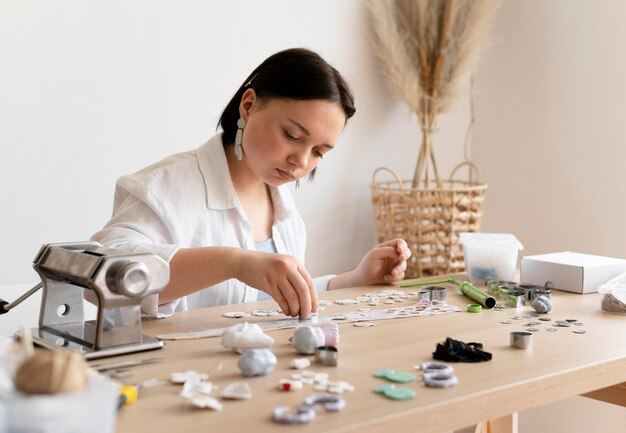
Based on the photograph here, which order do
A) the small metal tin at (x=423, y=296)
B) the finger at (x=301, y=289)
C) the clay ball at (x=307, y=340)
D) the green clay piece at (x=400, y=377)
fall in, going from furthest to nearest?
the small metal tin at (x=423, y=296)
the finger at (x=301, y=289)
the clay ball at (x=307, y=340)
the green clay piece at (x=400, y=377)

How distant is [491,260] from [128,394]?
3.26 feet

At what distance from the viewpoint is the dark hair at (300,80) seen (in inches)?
60.7

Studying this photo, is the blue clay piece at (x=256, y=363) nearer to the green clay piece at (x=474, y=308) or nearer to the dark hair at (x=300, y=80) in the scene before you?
the green clay piece at (x=474, y=308)

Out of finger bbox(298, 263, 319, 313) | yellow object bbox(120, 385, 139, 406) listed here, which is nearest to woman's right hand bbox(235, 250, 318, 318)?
finger bbox(298, 263, 319, 313)

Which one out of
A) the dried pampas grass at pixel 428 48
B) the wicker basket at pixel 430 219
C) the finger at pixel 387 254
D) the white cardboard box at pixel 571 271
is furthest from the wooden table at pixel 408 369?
the dried pampas grass at pixel 428 48

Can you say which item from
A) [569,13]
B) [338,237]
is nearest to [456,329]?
[338,237]

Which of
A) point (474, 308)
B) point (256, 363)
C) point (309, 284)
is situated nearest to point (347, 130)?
point (474, 308)

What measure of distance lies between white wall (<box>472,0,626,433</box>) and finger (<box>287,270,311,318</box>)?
5.43ft

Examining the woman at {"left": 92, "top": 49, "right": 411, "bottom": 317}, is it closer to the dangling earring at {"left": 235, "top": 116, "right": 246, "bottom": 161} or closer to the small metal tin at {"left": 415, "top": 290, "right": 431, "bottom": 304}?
the dangling earring at {"left": 235, "top": 116, "right": 246, "bottom": 161}

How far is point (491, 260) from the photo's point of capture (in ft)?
5.39

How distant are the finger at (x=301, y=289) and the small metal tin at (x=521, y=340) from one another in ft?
1.05

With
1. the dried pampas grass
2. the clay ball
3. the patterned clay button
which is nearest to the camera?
the clay ball

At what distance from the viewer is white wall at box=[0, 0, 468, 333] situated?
2.08m

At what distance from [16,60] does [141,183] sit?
79cm
